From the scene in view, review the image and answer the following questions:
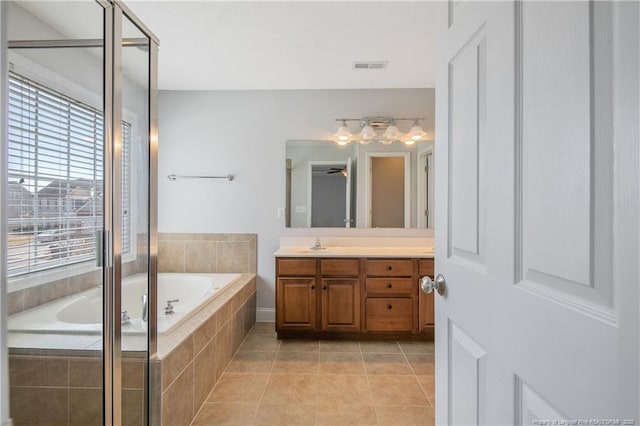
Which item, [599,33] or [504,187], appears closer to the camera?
[599,33]

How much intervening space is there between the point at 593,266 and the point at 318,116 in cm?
313

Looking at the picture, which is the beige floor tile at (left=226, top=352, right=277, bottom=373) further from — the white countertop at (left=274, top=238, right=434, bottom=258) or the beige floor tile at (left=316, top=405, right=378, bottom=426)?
the white countertop at (left=274, top=238, right=434, bottom=258)

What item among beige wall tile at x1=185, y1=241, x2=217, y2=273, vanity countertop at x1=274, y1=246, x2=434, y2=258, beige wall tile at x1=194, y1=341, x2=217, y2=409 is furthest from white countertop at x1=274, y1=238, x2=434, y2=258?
beige wall tile at x1=194, y1=341, x2=217, y2=409

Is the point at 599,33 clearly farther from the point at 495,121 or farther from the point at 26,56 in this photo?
the point at 26,56

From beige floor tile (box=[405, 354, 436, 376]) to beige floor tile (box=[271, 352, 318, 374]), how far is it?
748 millimetres

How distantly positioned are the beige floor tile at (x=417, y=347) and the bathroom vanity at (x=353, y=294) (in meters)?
0.07

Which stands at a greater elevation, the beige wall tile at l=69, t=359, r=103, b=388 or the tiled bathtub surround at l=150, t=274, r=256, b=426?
the beige wall tile at l=69, t=359, r=103, b=388

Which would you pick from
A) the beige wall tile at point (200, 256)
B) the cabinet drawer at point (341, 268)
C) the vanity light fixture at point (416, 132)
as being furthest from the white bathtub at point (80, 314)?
the vanity light fixture at point (416, 132)

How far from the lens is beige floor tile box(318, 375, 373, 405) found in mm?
1976

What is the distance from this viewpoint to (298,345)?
2807 mm

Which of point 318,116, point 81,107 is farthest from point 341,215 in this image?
point 81,107

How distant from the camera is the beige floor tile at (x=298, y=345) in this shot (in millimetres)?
2715

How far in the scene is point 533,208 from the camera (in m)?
0.62

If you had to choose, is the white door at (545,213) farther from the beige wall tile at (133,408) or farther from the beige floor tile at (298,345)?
the beige floor tile at (298,345)
